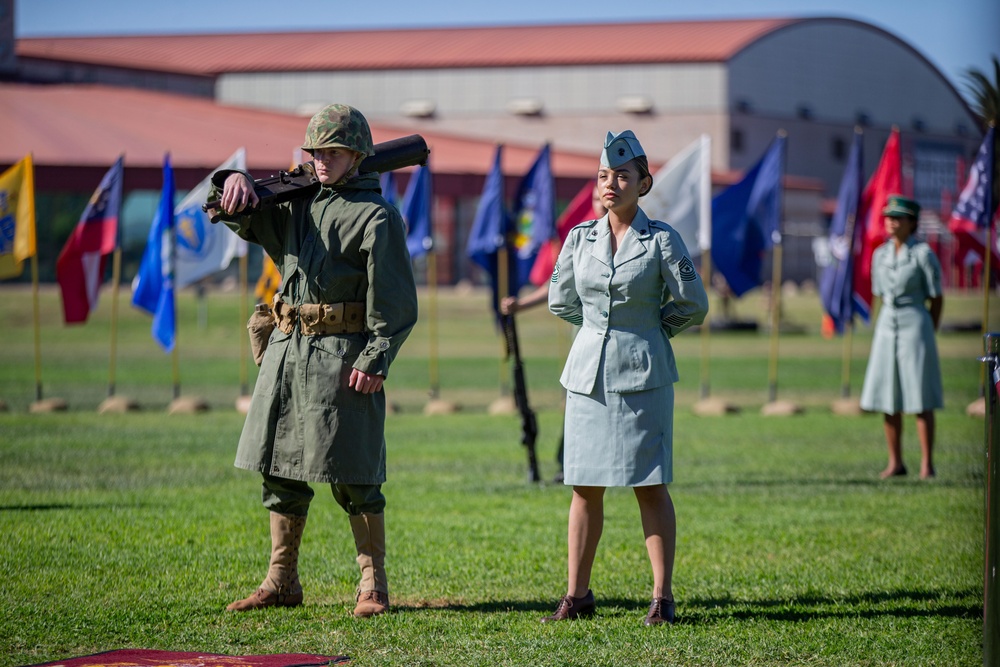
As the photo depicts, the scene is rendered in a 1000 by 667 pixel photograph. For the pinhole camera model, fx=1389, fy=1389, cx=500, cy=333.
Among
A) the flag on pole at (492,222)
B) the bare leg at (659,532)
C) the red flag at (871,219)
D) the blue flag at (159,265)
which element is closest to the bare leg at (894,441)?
the bare leg at (659,532)

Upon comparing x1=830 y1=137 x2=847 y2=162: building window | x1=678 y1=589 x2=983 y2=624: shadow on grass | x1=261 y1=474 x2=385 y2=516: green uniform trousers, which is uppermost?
x1=830 y1=137 x2=847 y2=162: building window

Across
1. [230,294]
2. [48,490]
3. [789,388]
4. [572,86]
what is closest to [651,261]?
[48,490]

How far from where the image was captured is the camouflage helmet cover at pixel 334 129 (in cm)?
589

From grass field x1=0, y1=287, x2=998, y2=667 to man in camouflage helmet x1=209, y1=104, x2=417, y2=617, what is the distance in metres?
0.60

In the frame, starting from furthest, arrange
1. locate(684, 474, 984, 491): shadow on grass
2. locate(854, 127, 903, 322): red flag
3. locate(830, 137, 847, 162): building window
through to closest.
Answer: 1. locate(830, 137, 847, 162): building window
2. locate(854, 127, 903, 322): red flag
3. locate(684, 474, 984, 491): shadow on grass

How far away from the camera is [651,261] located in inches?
234

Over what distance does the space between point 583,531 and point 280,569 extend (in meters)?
1.39

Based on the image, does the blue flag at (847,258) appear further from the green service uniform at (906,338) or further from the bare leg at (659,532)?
the bare leg at (659,532)

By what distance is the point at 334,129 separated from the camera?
589 centimetres

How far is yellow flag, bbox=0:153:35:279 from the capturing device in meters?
16.2

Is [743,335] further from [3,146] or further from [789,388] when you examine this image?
[3,146]

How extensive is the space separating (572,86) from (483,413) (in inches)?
1634

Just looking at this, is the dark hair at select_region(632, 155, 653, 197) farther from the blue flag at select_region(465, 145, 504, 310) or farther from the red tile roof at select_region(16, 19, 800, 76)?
the red tile roof at select_region(16, 19, 800, 76)

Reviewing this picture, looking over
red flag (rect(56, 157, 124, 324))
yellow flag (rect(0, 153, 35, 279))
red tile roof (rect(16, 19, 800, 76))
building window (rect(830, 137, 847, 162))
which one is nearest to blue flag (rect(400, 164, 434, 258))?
red flag (rect(56, 157, 124, 324))
